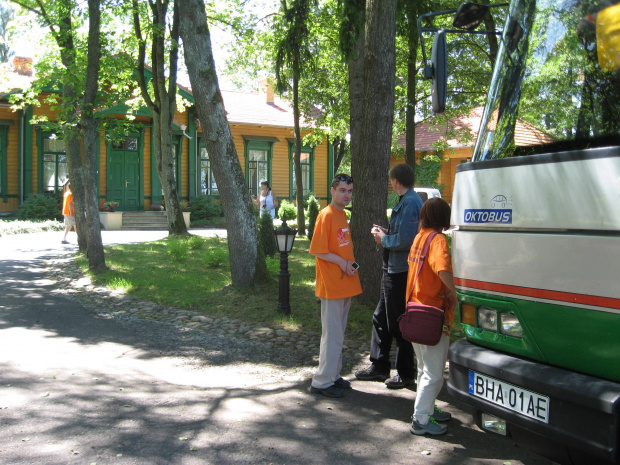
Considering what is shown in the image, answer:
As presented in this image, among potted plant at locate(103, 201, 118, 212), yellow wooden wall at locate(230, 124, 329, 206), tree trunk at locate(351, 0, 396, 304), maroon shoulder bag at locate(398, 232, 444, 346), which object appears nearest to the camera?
maroon shoulder bag at locate(398, 232, 444, 346)

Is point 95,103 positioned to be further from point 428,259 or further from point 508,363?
point 508,363

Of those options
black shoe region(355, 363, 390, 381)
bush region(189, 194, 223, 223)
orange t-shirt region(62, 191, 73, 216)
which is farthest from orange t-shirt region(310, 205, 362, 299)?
bush region(189, 194, 223, 223)

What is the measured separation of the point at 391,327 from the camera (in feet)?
17.1

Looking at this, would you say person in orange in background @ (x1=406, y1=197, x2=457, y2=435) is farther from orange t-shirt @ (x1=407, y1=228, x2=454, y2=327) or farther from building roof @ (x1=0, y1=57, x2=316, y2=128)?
building roof @ (x1=0, y1=57, x2=316, y2=128)

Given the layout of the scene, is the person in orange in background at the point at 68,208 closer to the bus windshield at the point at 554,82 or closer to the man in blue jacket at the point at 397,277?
the man in blue jacket at the point at 397,277

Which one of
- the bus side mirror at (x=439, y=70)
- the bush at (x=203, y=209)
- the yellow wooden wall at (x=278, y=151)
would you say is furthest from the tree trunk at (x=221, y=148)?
the yellow wooden wall at (x=278, y=151)

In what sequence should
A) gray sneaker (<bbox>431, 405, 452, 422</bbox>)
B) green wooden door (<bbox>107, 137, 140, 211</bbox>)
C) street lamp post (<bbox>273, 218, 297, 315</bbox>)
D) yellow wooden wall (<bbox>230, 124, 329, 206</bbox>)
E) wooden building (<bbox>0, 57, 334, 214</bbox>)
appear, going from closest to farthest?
gray sneaker (<bbox>431, 405, 452, 422</bbox>) < street lamp post (<bbox>273, 218, 297, 315</bbox>) < wooden building (<bbox>0, 57, 334, 214</bbox>) < green wooden door (<bbox>107, 137, 140, 211</bbox>) < yellow wooden wall (<bbox>230, 124, 329, 206</bbox>)

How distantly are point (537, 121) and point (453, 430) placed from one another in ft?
7.64

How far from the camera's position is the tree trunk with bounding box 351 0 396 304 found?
7.54 meters

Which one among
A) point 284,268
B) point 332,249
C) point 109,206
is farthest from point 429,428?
point 109,206

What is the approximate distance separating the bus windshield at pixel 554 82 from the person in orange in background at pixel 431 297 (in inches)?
26.2

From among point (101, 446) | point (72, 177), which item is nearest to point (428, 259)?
point (101, 446)

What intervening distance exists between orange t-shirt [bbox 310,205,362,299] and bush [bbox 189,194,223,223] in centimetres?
2189

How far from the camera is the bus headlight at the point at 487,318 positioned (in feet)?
11.7
